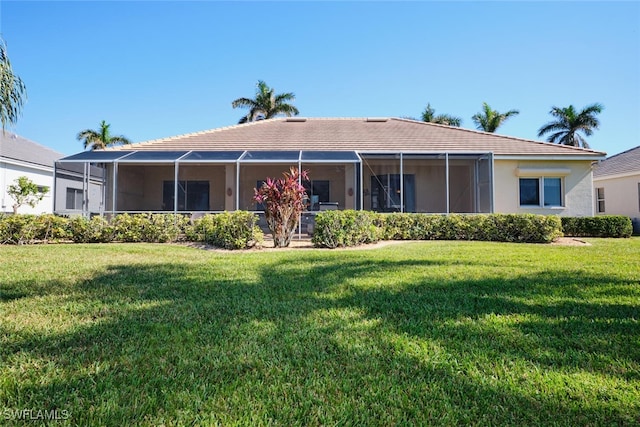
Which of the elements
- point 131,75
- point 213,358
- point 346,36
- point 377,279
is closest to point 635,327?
point 377,279

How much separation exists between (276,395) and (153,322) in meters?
1.94

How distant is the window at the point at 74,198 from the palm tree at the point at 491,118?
33681mm

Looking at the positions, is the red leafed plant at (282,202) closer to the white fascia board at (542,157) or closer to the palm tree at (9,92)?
the palm tree at (9,92)

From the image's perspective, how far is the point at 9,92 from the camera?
23.5ft

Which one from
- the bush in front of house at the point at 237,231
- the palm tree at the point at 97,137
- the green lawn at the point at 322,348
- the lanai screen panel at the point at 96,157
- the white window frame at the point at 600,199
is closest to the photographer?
the green lawn at the point at 322,348

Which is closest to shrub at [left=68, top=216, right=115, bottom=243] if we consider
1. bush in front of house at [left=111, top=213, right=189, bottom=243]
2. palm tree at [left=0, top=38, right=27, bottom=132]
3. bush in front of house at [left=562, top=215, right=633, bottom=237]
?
bush in front of house at [left=111, top=213, right=189, bottom=243]

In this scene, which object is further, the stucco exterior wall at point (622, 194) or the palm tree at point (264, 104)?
the palm tree at point (264, 104)

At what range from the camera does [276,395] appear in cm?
218

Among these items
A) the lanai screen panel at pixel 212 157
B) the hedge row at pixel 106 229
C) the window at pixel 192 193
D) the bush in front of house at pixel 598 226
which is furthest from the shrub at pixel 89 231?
the bush in front of house at pixel 598 226

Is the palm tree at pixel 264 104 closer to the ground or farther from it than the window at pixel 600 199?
farther from it

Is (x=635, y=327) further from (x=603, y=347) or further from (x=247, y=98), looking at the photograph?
(x=247, y=98)

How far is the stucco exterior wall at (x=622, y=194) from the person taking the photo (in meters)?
19.0

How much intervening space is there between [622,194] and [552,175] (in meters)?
8.04

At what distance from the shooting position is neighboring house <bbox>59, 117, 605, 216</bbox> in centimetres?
1523
